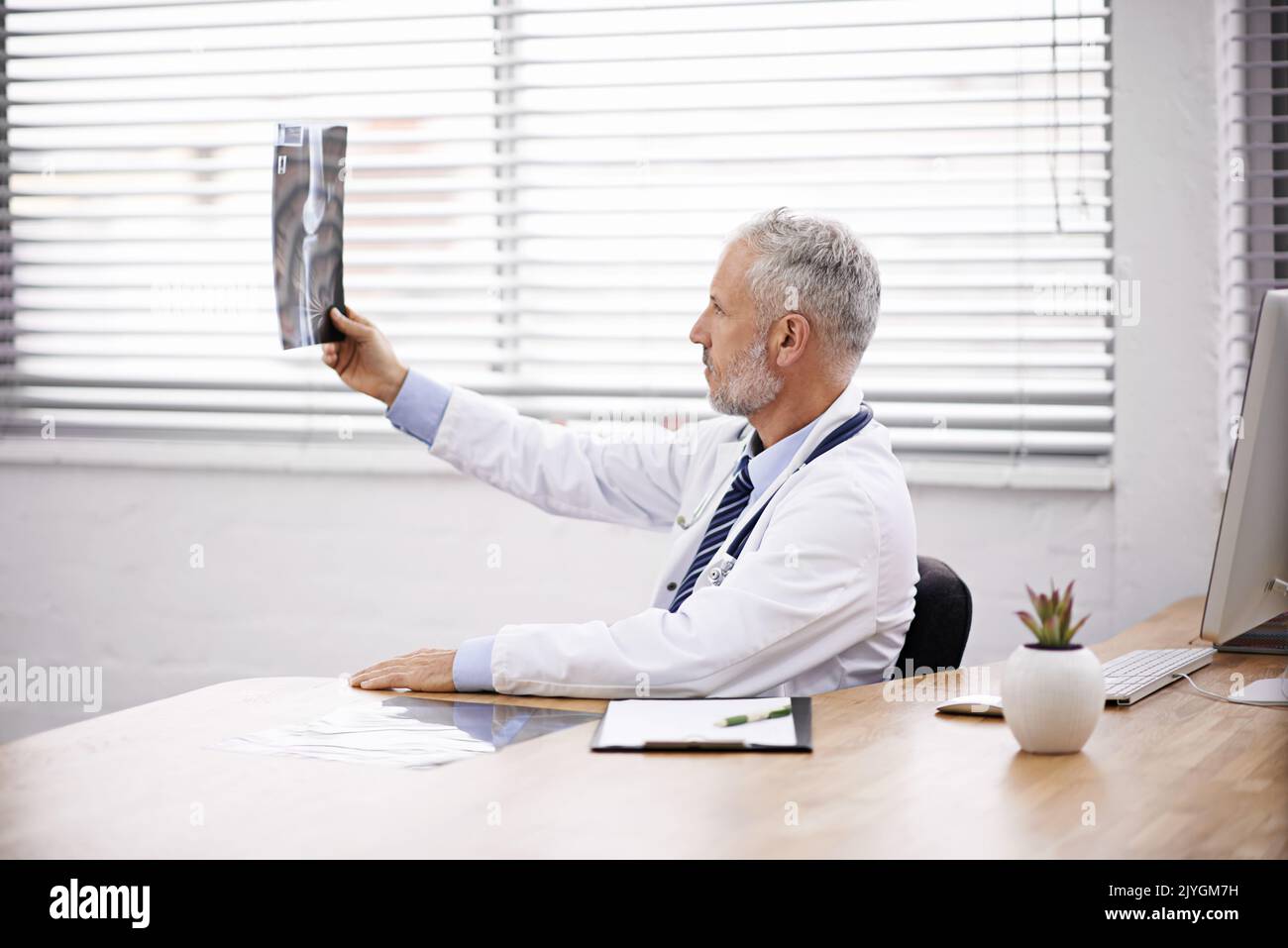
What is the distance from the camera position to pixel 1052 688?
1.46 metres

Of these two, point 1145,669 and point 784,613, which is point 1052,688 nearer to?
point 784,613

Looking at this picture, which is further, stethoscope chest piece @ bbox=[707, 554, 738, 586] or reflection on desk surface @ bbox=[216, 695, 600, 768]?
stethoscope chest piece @ bbox=[707, 554, 738, 586]

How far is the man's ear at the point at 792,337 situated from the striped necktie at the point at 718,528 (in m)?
0.20

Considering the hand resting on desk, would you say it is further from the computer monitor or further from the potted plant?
the computer monitor

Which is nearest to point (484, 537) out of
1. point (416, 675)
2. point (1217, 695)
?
point (416, 675)

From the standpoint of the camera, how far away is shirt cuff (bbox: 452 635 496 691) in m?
1.79

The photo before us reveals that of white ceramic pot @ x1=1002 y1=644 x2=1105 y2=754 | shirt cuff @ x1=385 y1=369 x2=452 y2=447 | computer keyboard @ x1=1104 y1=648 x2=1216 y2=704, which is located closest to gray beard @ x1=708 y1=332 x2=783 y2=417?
shirt cuff @ x1=385 y1=369 x2=452 y2=447

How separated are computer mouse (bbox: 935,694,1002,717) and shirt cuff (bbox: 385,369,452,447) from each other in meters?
1.12

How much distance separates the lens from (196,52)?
3.38 m

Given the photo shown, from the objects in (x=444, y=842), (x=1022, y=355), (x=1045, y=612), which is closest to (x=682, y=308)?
(x=1022, y=355)

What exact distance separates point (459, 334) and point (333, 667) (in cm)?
87

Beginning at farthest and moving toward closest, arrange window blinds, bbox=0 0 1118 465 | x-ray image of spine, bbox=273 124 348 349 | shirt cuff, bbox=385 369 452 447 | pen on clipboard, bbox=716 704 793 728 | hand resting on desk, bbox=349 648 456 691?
1. window blinds, bbox=0 0 1118 465
2. shirt cuff, bbox=385 369 452 447
3. x-ray image of spine, bbox=273 124 348 349
4. hand resting on desk, bbox=349 648 456 691
5. pen on clipboard, bbox=716 704 793 728

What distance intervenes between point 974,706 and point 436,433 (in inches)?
45.6
